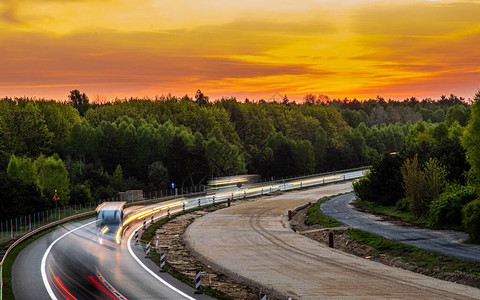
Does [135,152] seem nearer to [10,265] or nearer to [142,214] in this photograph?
[142,214]

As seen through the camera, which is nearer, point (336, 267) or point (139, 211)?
point (336, 267)

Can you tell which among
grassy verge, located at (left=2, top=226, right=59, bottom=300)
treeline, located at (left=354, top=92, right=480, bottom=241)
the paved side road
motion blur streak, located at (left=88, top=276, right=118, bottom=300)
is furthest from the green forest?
motion blur streak, located at (left=88, top=276, right=118, bottom=300)

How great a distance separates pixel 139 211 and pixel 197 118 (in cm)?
10181

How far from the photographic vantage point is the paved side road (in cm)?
3688

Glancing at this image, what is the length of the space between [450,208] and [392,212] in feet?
50.6

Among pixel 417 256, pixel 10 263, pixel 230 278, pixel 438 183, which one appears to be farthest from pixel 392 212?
pixel 10 263

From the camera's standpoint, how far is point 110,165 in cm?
14662

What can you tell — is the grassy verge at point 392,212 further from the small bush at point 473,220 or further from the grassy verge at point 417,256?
the grassy verge at point 417,256

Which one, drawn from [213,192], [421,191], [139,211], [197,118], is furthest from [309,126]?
[421,191]

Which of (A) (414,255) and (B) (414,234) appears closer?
(A) (414,255)

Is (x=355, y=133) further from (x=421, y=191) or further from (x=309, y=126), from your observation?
(x=421, y=191)

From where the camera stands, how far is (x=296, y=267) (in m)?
34.6

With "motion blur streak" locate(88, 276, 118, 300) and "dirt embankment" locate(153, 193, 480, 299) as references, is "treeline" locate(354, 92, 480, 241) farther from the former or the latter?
"motion blur streak" locate(88, 276, 118, 300)

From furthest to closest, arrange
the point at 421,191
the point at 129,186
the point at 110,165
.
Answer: the point at 110,165, the point at 129,186, the point at 421,191
